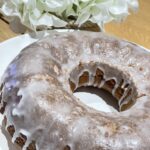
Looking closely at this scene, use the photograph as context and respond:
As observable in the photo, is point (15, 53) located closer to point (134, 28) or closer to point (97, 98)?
point (97, 98)

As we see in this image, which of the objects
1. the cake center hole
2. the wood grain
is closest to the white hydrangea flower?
the wood grain

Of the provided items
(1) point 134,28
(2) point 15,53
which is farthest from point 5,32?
(1) point 134,28

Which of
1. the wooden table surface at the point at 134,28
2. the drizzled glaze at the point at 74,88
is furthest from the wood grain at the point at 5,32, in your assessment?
the drizzled glaze at the point at 74,88

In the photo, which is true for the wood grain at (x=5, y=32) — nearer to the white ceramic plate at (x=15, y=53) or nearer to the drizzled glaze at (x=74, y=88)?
the white ceramic plate at (x=15, y=53)

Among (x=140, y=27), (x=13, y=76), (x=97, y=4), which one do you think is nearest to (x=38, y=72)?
(x=13, y=76)

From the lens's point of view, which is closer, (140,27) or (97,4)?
(97,4)

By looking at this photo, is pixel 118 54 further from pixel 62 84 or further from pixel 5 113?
pixel 5 113
